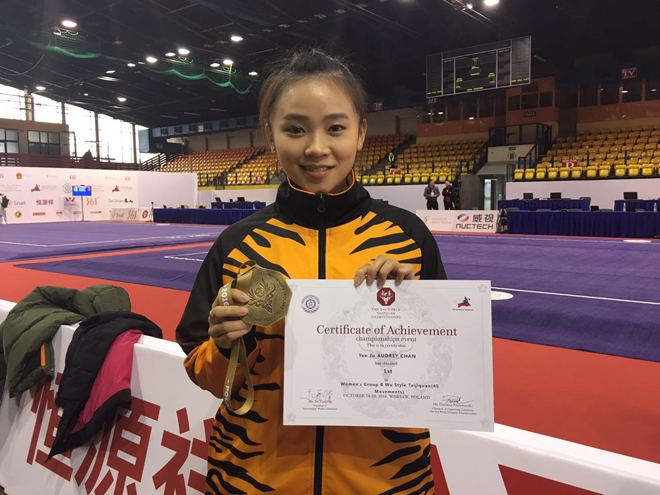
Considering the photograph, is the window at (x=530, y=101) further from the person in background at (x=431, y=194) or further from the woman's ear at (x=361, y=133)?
the woman's ear at (x=361, y=133)

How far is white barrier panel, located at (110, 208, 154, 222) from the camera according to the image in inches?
859

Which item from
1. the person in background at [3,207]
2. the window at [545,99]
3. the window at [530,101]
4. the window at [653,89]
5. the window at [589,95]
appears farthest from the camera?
the window at [530,101]

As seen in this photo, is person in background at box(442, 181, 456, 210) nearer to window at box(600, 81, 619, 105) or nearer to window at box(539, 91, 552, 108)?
window at box(539, 91, 552, 108)

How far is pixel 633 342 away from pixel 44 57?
2326 cm

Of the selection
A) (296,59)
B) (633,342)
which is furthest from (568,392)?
(296,59)

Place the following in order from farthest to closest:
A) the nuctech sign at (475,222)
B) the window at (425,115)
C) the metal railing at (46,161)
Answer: the window at (425,115), the metal railing at (46,161), the nuctech sign at (475,222)

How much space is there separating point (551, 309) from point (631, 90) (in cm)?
2033

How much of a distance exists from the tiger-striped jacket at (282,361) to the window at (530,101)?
23.8 m

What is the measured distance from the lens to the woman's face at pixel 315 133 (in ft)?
3.76

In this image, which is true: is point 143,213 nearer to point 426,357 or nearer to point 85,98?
point 85,98

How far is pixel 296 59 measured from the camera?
1215mm

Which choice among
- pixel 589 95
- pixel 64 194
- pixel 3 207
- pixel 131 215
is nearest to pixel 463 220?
pixel 589 95
